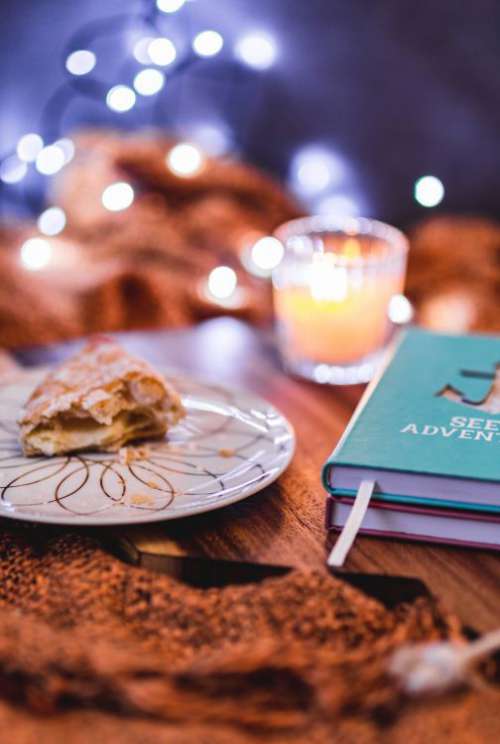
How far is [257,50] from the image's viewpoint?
2.03m

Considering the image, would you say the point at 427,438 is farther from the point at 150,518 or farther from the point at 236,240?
the point at 236,240

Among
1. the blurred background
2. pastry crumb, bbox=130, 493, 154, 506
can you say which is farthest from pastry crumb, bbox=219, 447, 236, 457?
the blurred background

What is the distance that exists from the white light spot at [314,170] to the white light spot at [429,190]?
20 centimetres

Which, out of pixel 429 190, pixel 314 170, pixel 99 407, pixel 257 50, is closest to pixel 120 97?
pixel 257 50

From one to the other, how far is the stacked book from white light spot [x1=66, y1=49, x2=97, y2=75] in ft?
4.38

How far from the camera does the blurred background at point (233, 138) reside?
1822mm

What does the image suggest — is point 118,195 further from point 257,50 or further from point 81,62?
point 257,50

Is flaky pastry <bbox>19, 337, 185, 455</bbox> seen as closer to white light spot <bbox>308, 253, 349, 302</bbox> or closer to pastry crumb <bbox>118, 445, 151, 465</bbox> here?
pastry crumb <bbox>118, 445, 151, 465</bbox>

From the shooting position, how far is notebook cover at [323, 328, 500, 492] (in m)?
0.70

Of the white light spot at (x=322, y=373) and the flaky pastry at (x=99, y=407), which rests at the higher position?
the flaky pastry at (x=99, y=407)

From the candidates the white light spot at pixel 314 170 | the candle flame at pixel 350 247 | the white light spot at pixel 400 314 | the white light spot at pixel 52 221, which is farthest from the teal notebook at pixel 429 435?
the white light spot at pixel 314 170

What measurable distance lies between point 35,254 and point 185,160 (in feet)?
1.45

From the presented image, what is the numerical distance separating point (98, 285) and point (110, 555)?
1.06 metres

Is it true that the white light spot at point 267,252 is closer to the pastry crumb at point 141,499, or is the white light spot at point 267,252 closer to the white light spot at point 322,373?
the white light spot at point 322,373
